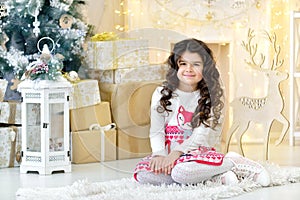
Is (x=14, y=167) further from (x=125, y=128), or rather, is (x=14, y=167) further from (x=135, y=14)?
(x=135, y=14)

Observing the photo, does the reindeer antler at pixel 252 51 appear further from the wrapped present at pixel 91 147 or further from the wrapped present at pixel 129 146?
the wrapped present at pixel 91 147

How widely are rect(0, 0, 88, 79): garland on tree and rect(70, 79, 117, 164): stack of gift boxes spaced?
23 centimetres

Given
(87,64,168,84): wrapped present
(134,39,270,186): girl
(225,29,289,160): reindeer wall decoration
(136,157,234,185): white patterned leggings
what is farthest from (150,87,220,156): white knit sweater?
(225,29,289,160): reindeer wall decoration

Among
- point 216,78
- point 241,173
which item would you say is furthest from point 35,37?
point 241,173

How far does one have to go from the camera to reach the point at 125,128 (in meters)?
3.71

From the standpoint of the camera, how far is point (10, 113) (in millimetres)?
3785

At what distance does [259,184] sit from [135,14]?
1.50 m

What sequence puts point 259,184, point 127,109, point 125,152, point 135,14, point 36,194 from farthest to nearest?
point 135,14 < point 125,152 < point 127,109 < point 259,184 < point 36,194

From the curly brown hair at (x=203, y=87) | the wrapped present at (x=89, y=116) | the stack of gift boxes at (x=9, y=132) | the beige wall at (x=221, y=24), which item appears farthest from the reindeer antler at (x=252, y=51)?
the stack of gift boxes at (x=9, y=132)

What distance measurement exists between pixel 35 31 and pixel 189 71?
3.78 feet

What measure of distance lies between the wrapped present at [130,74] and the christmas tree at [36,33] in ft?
0.48

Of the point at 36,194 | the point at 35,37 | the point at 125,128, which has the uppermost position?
the point at 35,37

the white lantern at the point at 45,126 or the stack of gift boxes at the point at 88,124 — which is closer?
the white lantern at the point at 45,126

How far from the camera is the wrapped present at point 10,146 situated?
3725 millimetres
